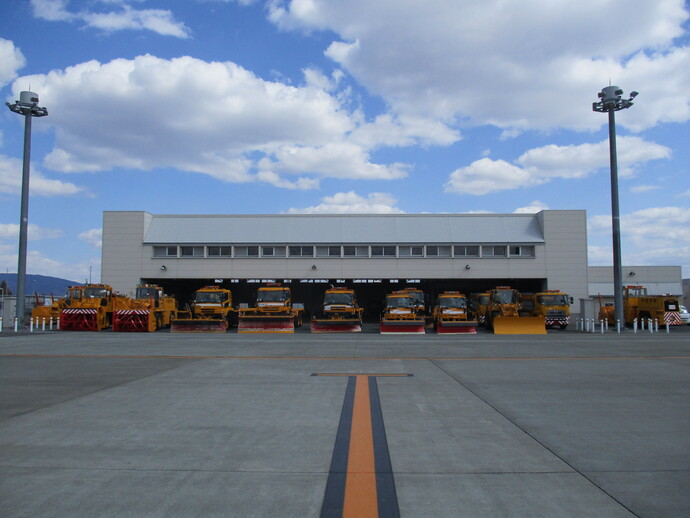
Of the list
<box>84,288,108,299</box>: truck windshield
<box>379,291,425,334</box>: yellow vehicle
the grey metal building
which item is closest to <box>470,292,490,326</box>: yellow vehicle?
the grey metal building

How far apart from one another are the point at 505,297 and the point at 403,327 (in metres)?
7.30

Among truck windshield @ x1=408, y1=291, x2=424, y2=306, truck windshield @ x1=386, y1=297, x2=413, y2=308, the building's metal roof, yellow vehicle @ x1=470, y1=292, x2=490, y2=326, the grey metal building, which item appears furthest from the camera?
the building's metal roof

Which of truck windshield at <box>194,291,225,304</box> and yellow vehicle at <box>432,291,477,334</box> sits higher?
truck windshield at <box>194,291,225,304</box>

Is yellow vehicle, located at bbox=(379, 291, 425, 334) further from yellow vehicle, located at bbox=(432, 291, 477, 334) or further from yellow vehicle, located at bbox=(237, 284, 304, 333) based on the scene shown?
yellow vehicle, located at bbox=(237, 284, 304, 333)

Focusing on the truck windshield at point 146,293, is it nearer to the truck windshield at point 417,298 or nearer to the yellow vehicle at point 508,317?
the truck windshield at point 417,298

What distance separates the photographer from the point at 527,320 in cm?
3036

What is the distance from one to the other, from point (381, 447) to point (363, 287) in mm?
43706

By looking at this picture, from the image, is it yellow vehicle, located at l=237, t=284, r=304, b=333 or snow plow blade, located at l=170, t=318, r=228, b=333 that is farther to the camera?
yellow vehicle, located at l=237, t=284, r=304, b=333

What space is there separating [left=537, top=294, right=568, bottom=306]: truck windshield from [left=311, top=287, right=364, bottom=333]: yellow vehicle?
11.8 metres

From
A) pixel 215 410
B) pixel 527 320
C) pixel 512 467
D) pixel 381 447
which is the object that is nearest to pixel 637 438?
pixel 512 467

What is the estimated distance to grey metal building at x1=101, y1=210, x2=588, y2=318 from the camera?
133ft

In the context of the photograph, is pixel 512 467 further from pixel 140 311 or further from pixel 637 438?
pixel 140 311

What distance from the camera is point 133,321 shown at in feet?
104

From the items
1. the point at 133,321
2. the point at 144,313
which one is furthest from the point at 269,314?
the point at 133,321
